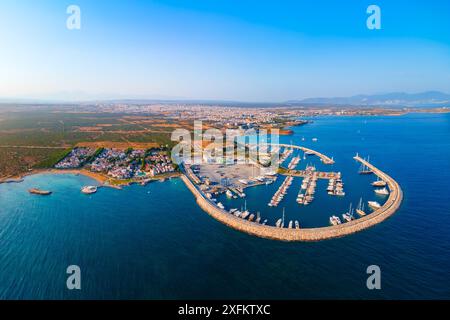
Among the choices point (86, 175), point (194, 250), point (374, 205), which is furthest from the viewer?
point (86, 175)

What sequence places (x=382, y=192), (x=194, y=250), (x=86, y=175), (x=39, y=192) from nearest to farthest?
1. (x=194, y=250)
2. (x=39, y=192)
3. (x=382, y=192)
4. (x=86, y=175)

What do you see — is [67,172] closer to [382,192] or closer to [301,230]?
[301,230]

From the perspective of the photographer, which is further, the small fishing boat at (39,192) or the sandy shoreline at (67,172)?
the sandy shoreline at (67,172)

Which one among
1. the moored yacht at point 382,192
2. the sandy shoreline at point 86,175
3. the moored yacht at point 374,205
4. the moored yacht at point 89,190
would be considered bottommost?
the moored yacht at point 374,205

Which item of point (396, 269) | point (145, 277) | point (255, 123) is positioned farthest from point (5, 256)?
point (255, 123)

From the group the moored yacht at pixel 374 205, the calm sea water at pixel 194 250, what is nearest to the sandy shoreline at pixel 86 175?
the calm sea water at pixel 194 250

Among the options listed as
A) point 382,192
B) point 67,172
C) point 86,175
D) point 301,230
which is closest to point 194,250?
point 301,230

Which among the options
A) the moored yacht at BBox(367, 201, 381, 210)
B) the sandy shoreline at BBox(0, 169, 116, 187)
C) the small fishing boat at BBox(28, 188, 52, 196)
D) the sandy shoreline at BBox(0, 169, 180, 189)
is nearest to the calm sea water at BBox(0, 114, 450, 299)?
the small fishing boat at BBox(28, 188, 52, 196)

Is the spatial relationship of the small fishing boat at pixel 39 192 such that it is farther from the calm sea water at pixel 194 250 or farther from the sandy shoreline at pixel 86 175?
the sandy shoreline at pixel 86 175
